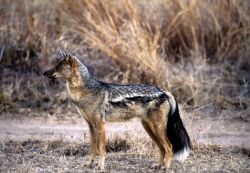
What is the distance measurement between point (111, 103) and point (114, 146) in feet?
4.58

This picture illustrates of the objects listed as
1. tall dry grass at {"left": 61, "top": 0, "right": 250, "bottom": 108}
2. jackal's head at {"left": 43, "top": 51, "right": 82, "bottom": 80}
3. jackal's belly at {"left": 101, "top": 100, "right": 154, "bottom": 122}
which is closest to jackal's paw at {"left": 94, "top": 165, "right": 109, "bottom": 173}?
jackal's belly at {"left": 101, "top": 100, "right": 154, "bottom": 122}

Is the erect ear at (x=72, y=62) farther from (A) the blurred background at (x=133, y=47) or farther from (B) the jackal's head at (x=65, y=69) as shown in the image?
(A) the blurred background at (x=133, y=47)

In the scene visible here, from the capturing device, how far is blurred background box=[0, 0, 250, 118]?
38.8 ft

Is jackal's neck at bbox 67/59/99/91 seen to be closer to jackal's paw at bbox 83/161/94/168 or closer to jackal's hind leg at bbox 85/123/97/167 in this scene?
jackal's hind leg at bbox 85/123/97/167

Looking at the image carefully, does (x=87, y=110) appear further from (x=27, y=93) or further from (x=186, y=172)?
(x=27, y=93)

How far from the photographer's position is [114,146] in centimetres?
891

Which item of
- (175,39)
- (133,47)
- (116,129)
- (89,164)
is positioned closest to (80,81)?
(89,164)

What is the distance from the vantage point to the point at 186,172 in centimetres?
765

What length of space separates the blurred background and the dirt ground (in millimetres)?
689

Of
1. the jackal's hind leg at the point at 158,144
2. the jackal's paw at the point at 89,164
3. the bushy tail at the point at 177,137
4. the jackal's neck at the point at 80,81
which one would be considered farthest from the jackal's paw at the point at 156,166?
the jackal's neck at the point at 80,81

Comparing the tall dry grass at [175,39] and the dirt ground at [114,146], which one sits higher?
the tall dry grass at [175,39]

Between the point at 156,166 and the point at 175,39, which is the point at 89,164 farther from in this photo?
the point at 175,39

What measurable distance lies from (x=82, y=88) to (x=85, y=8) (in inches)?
212

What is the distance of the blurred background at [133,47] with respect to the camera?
465 inches
